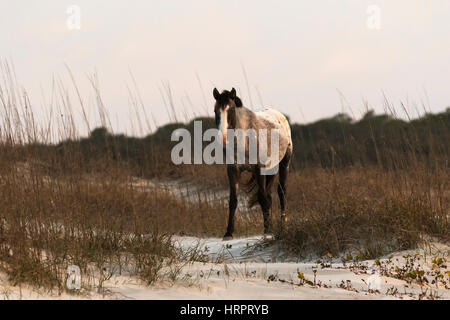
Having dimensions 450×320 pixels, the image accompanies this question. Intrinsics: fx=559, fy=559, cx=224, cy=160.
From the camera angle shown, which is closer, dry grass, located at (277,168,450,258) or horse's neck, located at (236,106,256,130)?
dry grass, located at (277,168,450,258)

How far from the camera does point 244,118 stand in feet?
23.9

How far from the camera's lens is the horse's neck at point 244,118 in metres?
7.18

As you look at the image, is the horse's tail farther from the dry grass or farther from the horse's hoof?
the dry grass

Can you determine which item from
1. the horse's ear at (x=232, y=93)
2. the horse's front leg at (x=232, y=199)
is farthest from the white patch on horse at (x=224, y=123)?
the horse's front leg at (x=232, y=199)

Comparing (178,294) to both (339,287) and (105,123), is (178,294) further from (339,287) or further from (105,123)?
(105,123)

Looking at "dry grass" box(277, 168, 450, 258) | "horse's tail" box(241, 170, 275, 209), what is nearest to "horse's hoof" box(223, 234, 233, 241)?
"horse's tail" box(241, 170, 275, 209)

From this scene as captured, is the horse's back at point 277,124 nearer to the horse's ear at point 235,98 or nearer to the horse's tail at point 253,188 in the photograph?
the horse's ear at point 235,98

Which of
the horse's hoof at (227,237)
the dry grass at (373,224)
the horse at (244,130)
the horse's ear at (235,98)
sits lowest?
the horse's hoof at (227,237)

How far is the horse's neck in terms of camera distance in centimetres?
718

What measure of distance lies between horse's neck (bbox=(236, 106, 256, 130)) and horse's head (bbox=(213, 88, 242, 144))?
8cm

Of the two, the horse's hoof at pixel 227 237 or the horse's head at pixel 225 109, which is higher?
the horse's head at pixel 225 109

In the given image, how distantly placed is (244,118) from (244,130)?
159 millimetres

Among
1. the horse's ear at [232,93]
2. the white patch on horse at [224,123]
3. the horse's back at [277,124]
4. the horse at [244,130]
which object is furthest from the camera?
the horse's back at [277,124]
